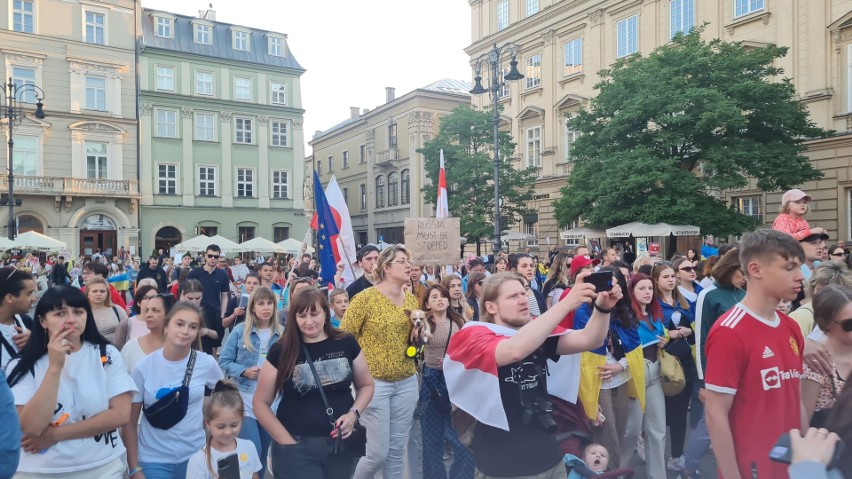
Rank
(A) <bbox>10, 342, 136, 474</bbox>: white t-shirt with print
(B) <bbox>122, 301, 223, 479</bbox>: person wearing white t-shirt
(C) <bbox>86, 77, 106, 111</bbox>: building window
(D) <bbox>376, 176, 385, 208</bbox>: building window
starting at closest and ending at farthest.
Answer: (A) <bbox>10, 342, 136, 474</bbox>: white t-shirt with print
(B) <bbox>122, 301, 223, 479</bbox>: person wearing white t-shirt
(C) <bbox>86, 77, 106, 111</bbox>: building window
(D) <bbox>376, 176, 385, 208</bbox>: building window

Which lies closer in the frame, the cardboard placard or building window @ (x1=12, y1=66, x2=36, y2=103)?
the cardboard placard

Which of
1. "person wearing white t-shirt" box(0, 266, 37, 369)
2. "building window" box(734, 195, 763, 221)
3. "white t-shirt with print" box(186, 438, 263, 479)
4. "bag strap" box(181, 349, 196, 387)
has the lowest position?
"white t-shirt with print" box(186, 438, 263, 479)

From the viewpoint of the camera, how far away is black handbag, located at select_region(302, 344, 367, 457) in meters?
3.74

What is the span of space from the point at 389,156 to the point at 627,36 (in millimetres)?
23740

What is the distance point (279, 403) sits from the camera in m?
3.92

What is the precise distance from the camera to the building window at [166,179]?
39.2 metres

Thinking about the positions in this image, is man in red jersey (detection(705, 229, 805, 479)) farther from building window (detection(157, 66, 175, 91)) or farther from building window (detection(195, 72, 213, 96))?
building window (detection(195, 72, 213, 96))

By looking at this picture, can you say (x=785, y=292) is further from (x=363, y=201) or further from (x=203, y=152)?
(x=363, y=201)

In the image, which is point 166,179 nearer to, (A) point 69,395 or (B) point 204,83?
(B) point 204,83

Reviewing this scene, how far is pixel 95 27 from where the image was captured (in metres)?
36.8

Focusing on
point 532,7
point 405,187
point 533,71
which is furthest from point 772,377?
point 405,187

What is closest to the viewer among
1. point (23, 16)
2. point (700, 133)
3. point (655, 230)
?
point (655, 230)

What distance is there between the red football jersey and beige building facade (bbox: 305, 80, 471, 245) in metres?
41.8

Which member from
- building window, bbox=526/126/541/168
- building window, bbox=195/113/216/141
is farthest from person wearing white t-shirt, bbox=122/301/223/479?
building window, bbox=195/113/216/141
